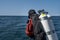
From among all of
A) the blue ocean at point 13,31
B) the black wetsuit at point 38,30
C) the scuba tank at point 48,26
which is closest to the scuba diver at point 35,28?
the black wetsuit at point 38,30

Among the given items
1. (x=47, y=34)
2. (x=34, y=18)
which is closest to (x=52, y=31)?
(x=47, y=34)

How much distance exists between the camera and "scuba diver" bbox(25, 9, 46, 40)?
7562 millimetres

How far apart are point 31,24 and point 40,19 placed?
0.37m

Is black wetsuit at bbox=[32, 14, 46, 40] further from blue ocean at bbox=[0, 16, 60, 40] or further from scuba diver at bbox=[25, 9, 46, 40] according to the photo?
blue ocean at bbox=[0, 16, 60, 40]

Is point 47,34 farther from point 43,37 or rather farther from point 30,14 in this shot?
point 30,14

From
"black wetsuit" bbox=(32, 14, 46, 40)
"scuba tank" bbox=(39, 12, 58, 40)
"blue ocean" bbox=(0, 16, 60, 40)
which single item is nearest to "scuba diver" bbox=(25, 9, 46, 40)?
"black wetsuit" bbox=(32, 14, 46, 40)

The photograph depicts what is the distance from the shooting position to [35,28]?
7.60 metres

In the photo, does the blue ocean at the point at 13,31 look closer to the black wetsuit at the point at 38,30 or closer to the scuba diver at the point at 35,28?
the scuba diver at the point at 35,28

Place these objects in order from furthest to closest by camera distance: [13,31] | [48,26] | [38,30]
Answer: [13,31]
[38,30]
[48,26]

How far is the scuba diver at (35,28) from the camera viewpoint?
756 centimetres

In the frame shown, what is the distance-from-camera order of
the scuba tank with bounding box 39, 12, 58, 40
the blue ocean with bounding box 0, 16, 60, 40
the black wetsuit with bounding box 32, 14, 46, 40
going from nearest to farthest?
the scuba tank with bounding box 39, 12, 58, 40 → the black wetsuit with bounding box 32, 14, 46, 40 → the blue ocean with bounding box 0, 16, 60, 40

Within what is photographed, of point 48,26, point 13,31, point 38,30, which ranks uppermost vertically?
point 48,26

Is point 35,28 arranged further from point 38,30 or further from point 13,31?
point 13,31

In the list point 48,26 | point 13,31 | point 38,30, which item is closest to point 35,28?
point 38,30
